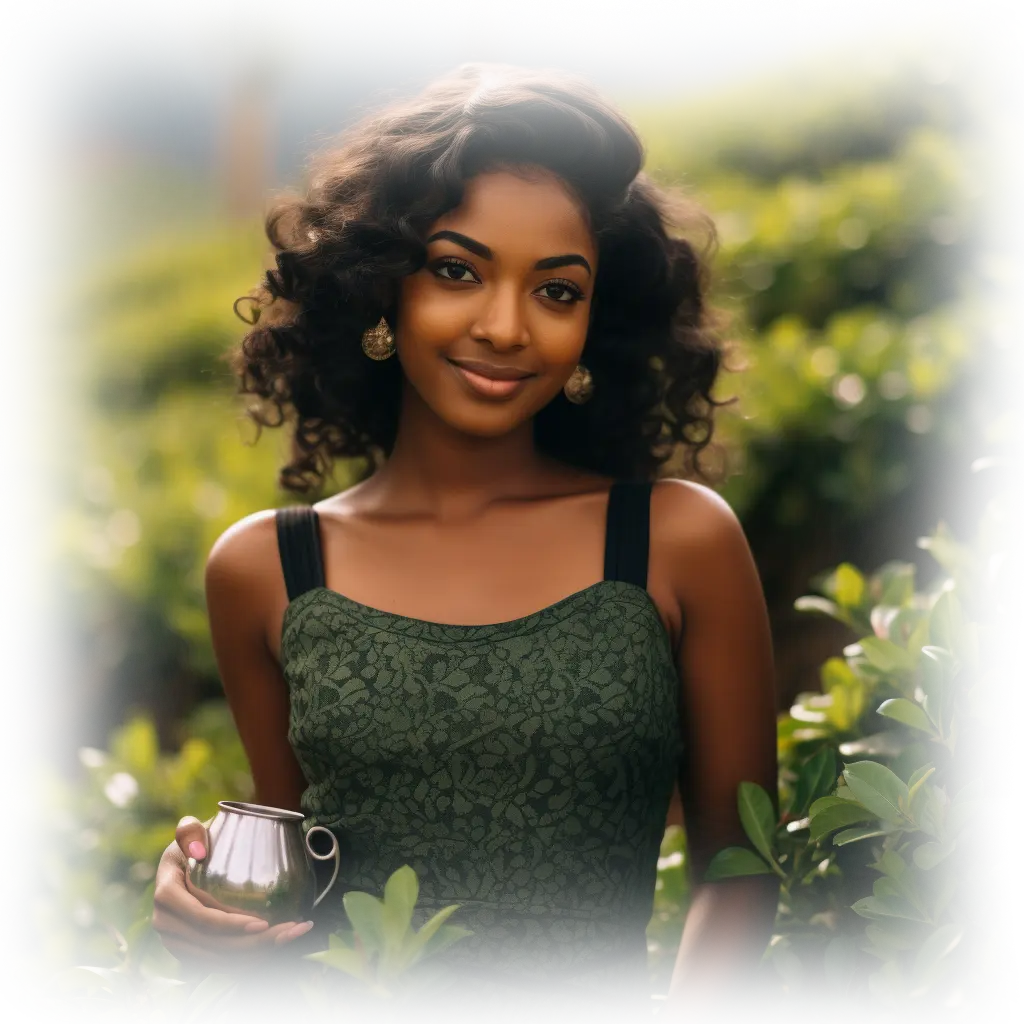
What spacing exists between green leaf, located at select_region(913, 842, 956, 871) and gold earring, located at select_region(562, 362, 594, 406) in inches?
34.0

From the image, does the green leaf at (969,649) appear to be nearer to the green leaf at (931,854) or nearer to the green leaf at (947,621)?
the green leaf at (947,621)

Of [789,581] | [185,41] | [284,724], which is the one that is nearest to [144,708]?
[789,581]

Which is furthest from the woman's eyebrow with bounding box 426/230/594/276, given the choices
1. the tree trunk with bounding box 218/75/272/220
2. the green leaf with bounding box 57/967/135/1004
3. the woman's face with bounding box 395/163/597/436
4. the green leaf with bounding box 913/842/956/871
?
the tree trunk with bounding box 218/75/272/220

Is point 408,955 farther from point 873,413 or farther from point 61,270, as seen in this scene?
point 61,270

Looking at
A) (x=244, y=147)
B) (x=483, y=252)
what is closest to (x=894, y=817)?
(x=483, y=252)

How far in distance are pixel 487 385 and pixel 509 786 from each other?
1.86 ft

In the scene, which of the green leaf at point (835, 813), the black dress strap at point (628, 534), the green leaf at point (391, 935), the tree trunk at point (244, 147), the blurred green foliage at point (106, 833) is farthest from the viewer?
the tree trunk at point (244, 147)

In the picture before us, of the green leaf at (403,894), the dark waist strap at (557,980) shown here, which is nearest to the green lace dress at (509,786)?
the dark waist strap at (557,980)

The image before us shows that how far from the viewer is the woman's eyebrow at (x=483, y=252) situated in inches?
Answer: 76.5

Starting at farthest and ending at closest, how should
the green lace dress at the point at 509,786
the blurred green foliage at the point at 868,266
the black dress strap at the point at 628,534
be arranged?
the blurred green foliage at the point at 868,266
the black dress strap at the point at 628,534
the green lace dress at the point at 509,786

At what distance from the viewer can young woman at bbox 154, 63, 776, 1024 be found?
A: 1.96 meters

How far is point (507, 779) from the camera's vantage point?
1.96m

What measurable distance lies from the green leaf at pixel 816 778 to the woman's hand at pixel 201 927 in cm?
73

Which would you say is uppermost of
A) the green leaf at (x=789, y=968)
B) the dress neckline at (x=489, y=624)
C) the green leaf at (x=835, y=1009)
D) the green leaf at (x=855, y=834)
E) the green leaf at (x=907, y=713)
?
the dress neckline at (x=489, y=624)
